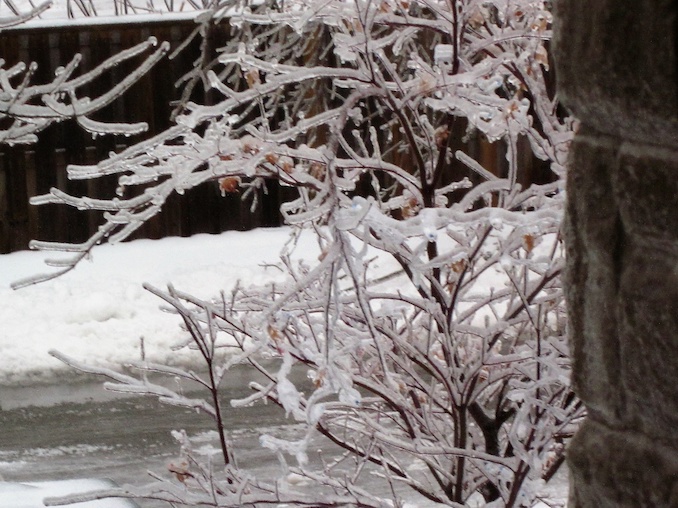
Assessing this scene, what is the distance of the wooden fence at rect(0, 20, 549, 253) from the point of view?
37.5 feet

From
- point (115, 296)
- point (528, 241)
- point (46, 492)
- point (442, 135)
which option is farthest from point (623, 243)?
point (115, 296)

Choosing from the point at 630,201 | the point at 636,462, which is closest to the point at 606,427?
the point at 636,462

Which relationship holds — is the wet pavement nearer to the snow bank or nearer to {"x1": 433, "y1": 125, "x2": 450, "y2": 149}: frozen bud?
the snow bank

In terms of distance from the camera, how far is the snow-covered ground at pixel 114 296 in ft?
28.5

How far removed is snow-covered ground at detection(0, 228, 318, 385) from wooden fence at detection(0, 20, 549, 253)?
11.7 inches

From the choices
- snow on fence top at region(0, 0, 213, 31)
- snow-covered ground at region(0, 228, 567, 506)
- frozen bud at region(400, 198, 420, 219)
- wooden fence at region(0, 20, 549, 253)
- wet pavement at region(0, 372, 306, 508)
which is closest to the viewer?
frozen bud at region(400, 198, 420, 219)

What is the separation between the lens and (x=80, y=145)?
1160 cm

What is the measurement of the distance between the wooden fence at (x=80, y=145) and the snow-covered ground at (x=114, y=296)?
0.30m

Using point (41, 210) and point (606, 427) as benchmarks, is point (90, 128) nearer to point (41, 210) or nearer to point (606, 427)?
point (606, 427)

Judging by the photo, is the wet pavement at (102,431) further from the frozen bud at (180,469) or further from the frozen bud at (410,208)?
the frozen bud at (410,208)

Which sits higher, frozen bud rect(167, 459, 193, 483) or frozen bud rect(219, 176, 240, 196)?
frozen bud rect(219, 176, 240, 196)

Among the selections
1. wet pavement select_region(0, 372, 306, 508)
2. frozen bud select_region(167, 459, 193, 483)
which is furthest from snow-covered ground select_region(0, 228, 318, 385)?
frozen bud select_region(167, 459, 193, 483)

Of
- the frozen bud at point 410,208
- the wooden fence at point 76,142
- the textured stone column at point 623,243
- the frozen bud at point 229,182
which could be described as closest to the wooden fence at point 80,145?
the wooden fence at point 76,142

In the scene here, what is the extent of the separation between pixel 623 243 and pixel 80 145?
1073cm
